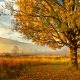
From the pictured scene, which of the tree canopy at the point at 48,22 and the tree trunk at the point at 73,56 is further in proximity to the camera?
the tree trunk at the point at 73,56

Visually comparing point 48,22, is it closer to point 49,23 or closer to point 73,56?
point 49,23

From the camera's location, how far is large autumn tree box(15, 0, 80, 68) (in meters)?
28.8

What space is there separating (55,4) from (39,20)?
2.28 meters

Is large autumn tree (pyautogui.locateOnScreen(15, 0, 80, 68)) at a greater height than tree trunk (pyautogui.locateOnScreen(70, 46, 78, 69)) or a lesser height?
greater

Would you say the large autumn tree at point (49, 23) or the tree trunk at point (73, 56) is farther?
the tree trunk at point (73, 56)

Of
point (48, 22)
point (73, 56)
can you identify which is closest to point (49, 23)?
point (48, 22)

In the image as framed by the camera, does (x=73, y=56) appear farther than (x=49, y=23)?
Yes

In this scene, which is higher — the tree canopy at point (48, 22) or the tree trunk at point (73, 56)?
the tree canopy at point (48, 22)

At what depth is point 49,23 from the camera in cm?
2942

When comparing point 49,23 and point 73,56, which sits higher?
point 49,23

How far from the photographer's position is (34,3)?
96.4 feet

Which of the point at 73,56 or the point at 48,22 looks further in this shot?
the point at 73,56

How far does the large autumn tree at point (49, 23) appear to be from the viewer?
2882 cm

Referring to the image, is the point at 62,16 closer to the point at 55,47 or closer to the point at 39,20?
the point at 39,20
